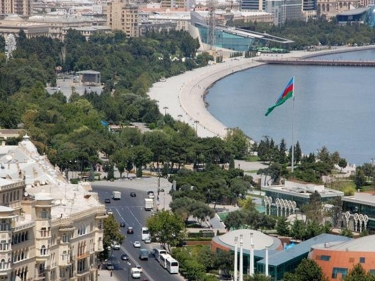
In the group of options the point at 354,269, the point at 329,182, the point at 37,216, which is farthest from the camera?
the point at 329,182

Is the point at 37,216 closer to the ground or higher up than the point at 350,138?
higher up

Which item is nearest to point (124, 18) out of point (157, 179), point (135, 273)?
point (157, 179)

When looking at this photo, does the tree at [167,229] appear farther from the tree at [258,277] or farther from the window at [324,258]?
the window at [324,258]

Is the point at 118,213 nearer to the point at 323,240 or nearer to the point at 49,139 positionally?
the point at 323,240

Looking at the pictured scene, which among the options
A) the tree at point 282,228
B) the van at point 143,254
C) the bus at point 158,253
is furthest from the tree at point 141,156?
the van at point 143,254

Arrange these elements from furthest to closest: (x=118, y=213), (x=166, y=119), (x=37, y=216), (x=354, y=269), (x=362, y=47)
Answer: (x=362, y=47) → (x=166, y=119) → (x=118, y=213) → (x=354, y=269) → (x=37, y=216)

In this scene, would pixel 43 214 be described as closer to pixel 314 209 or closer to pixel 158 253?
pixel 158 253

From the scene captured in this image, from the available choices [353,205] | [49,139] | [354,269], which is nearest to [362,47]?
[49,139]
